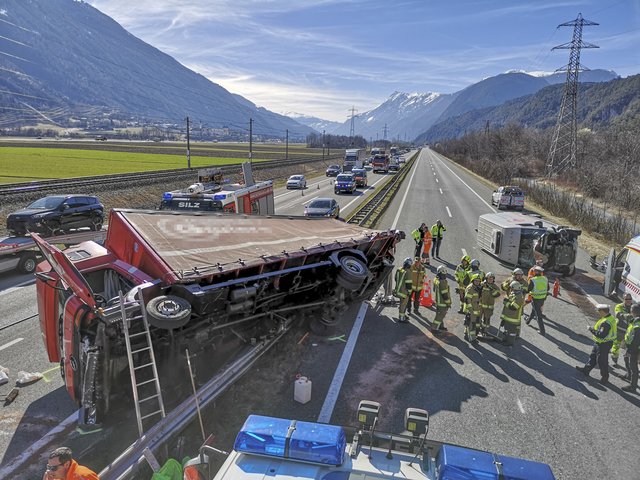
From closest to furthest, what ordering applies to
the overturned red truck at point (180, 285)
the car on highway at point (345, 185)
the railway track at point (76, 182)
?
the overturned red truck at point (180, 285)
the railway track at point (76, 182)
the car on highway at point (345, 185)

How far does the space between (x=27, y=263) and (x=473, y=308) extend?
1325 centimetres

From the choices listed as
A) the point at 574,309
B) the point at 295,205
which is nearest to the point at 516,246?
the point at 574,309

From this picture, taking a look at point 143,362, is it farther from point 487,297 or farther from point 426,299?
point 426,299

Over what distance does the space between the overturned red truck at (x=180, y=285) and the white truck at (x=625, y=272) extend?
709 cm

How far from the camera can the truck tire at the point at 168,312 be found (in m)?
5.62

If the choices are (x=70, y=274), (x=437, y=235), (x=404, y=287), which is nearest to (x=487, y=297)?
(x=404, y=287)

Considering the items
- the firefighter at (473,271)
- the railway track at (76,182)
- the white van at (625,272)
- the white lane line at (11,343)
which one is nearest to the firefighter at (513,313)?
the firefighter at (473,271)

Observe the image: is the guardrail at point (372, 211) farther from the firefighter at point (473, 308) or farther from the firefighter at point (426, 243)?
the firefighter at point (473, 308)

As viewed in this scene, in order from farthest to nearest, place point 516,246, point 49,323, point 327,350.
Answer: point 516,246 → point 327,350 → point 49,323

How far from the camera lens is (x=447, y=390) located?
25.0ft

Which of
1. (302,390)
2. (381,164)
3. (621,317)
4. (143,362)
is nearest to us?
(143,362)

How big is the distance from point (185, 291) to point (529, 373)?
6.59 meters

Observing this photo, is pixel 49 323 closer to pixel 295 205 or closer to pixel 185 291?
pixel 185 291

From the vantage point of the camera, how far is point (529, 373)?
8.40 m
